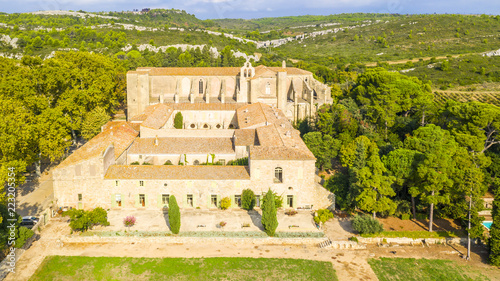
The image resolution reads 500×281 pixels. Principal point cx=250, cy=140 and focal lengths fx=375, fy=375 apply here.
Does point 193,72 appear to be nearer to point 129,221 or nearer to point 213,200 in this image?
point 213,200

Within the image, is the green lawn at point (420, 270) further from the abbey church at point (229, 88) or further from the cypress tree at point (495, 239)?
the abbey church at point (229, 88)

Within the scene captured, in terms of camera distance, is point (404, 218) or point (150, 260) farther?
point (404, 218)

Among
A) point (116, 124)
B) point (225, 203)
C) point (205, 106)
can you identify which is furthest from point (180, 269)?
point (205, 106)

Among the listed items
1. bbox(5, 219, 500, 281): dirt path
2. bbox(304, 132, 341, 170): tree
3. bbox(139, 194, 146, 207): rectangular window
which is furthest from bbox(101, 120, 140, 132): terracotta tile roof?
bbox(304, 132, 341, 170): tree

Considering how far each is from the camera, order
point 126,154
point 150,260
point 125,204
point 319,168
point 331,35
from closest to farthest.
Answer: point 150,260, point 125,204, point 126,154, point 319,168, point 331,35

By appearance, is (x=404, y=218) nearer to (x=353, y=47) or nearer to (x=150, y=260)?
(x=150, y=260)

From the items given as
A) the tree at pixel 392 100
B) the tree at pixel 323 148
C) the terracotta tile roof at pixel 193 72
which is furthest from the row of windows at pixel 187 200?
the terracotta tile roof at pixel 193 72

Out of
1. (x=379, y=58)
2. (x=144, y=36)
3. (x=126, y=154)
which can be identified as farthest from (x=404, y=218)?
(x=144, y=36)
